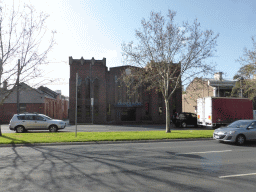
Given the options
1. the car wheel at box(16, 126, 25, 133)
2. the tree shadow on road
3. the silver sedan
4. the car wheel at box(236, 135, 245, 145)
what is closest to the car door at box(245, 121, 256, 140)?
the silver sedan

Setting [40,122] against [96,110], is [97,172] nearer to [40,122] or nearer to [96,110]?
[40,122]

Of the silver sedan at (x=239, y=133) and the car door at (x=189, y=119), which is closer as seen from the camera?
the silver sedan at (x=239, y=133)

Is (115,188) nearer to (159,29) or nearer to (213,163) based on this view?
(213,163)

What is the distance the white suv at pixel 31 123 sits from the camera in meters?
19.2

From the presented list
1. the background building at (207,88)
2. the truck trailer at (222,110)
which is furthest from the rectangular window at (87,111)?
the truck trailer at (222,110)

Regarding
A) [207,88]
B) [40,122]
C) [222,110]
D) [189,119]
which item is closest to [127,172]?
[40,122]

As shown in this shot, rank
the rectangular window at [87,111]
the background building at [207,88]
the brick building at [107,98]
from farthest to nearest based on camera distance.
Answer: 1. the brick building at [107,98]
2. the rectangular window at [87,111]
3. the background building at [207,88]

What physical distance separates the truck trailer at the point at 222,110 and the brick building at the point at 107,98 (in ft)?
43.7

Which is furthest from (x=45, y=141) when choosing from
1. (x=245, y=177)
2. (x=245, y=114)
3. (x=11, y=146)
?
(x=245, y=114)

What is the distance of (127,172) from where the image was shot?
6.36 m

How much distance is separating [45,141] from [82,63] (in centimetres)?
2540

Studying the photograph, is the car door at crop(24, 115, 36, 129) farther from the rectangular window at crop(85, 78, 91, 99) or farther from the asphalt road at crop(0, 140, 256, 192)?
the rectangular window at crop(85, 78, 91, 99)

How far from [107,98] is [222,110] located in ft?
61.9

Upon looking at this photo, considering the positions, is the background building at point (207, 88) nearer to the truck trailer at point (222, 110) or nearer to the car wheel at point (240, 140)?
the truck trailer at point (222, 110)
